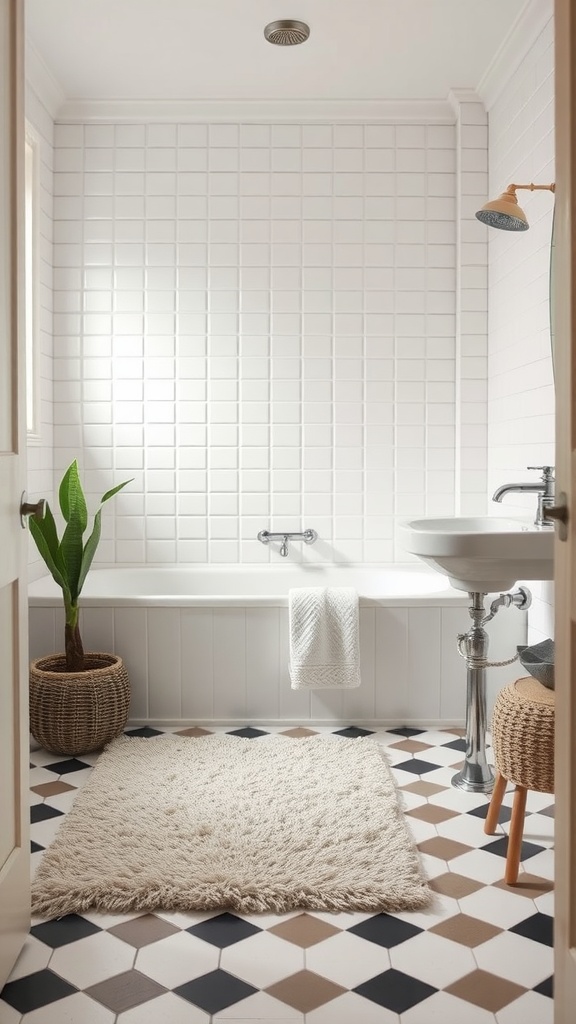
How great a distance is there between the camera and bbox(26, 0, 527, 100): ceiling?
327cm

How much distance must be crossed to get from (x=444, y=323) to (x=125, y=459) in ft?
5.44

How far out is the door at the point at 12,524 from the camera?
1687 millimetres

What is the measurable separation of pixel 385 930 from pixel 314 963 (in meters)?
0.20

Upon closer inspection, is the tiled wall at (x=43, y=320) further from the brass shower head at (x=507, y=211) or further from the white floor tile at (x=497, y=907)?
the white floor tile at (x=497, y=907)

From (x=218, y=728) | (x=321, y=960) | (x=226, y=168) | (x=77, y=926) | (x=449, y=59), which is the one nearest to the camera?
(x=321, y=960)

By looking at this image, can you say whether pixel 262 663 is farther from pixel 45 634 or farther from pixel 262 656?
pixel 45 634

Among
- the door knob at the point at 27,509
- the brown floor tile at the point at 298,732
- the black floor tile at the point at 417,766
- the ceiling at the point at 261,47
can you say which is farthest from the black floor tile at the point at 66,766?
the ceiling at the point at 261,47

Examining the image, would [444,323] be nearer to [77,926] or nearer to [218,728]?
[218,728]

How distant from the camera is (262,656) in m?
3.42

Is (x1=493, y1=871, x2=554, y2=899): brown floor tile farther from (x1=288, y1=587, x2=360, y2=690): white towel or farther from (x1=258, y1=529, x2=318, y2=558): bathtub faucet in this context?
(x1=258, y1=529, x2=318, y2=558): bathtub faucet

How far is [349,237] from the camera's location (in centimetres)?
419

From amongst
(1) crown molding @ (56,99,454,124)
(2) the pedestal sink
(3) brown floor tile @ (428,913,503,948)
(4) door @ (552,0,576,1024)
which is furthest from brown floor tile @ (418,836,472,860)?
(1) crown molding @ (56,99,454,124)

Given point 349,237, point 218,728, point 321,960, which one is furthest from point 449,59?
point 321,960

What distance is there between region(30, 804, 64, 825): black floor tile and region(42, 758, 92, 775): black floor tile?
0.29m
